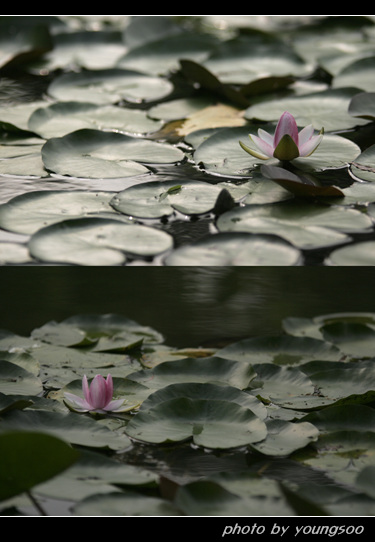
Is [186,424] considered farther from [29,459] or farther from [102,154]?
[102,154]

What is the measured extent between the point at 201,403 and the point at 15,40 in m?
1.49

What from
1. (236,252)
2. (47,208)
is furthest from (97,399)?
(236,252)

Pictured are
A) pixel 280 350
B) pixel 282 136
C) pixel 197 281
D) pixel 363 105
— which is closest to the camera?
pixel 282 136

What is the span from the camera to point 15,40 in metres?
2.39

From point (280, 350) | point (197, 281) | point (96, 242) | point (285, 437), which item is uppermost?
point (96, 242)

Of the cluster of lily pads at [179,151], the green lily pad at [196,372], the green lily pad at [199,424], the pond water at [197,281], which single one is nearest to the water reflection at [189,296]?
the pond water at [197,281]

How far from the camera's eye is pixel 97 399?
1498mm

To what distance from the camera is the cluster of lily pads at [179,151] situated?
1098 millimetres

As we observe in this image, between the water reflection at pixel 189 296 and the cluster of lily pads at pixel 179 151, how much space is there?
632 mm

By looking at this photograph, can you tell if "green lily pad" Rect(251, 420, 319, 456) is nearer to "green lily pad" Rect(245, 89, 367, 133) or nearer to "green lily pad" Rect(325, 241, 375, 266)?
"green lily pad" Rect(325, 241, 375, 266)

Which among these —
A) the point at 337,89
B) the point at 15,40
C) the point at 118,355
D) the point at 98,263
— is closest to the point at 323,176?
the point at 98,263

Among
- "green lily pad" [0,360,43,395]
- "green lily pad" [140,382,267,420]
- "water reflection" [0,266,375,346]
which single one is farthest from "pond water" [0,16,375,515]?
"green lily pad" [0,360,43,395]

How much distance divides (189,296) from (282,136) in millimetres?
1058

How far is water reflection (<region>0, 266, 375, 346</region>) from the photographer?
2.12 m
